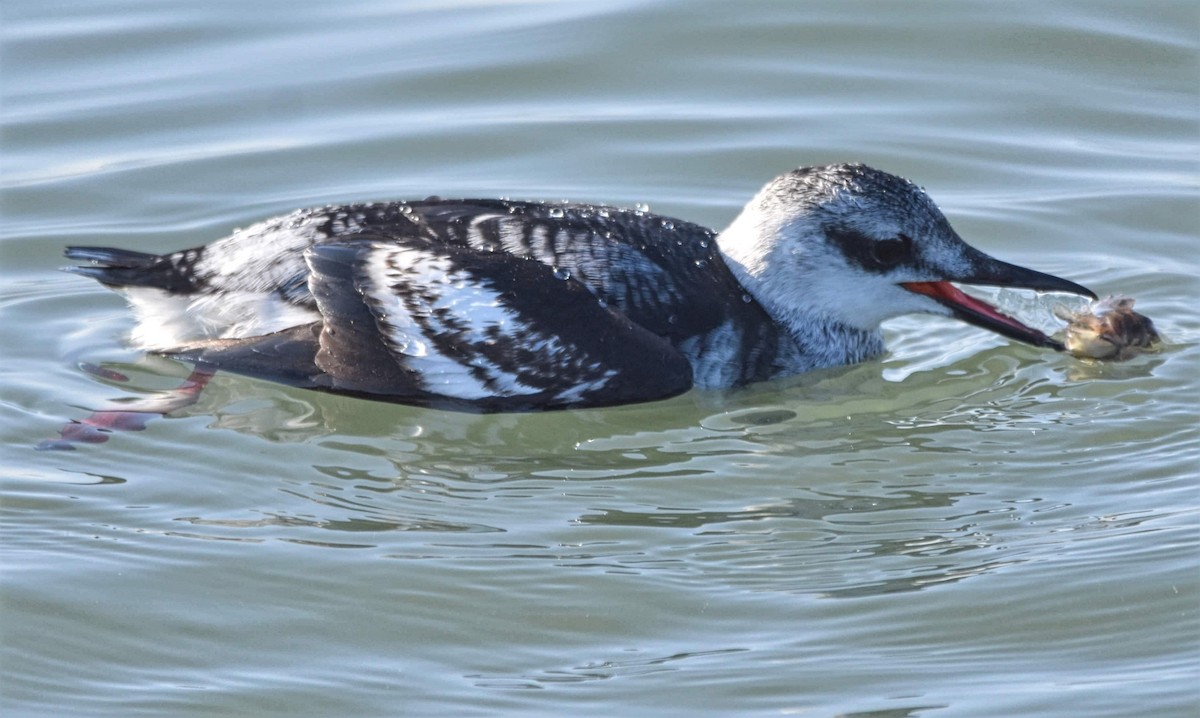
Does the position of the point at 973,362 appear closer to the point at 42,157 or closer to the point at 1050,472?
the point at 1050,472

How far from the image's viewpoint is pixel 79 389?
8.25 meters

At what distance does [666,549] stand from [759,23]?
7.09 metres

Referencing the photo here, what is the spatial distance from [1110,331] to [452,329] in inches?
120

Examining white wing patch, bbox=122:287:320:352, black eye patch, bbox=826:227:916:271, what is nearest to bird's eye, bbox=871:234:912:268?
black eye patch, bbox=826:227:916:271

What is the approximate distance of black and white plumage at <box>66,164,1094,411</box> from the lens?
7766mm

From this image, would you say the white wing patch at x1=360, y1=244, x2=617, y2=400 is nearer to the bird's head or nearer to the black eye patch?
the bird's head

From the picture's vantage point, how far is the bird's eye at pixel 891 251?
326 inches

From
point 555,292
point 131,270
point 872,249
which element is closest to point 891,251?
point 872,249

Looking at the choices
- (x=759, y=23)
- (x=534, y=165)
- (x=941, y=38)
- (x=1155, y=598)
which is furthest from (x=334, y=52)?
(x=1155, y=598)

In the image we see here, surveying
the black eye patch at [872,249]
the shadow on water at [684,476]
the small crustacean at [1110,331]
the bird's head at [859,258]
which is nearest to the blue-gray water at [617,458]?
the shadow on water at [684,476]

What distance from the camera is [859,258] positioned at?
27.5 feet

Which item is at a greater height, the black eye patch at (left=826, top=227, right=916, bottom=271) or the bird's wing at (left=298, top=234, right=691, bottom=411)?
the black eye patch at (left=826, top=227, right=916, bottom=271)

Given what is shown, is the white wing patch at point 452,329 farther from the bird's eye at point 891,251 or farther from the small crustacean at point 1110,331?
the small crustacean at point 1110,331

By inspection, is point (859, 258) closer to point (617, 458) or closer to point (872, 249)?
point (872, 249)
